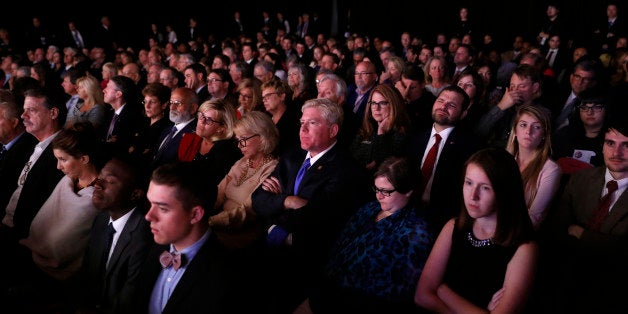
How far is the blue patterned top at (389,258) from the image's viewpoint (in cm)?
227

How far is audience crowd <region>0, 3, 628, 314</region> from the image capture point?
2.01 meters

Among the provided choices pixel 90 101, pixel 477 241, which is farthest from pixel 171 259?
pixel 90 101

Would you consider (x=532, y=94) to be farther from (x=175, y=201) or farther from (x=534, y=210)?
(x=175, y=201)

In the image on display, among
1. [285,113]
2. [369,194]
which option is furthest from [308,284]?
[285,113]

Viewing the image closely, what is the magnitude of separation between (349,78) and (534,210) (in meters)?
4.73

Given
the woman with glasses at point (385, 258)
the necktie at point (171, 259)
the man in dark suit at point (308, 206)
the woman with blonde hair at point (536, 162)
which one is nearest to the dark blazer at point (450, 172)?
the woman with blonde hair at point (536, 162)

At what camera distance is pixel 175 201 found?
199 cm

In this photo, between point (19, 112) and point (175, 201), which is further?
point (19, 112)

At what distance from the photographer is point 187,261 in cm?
200

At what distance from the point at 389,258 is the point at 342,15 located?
49.6 ft

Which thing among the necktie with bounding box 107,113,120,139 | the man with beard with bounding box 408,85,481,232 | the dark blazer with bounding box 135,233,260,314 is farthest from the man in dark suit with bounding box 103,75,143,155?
the dark blazer with bounding box 135,233,260,314

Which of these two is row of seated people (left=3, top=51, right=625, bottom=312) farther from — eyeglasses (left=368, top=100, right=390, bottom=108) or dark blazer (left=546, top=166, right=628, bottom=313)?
dark blazer (left=546, top=166, right=628, bottom=313)

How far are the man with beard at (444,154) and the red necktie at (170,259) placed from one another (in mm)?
1673

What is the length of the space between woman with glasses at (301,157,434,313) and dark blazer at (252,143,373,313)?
0.27m
